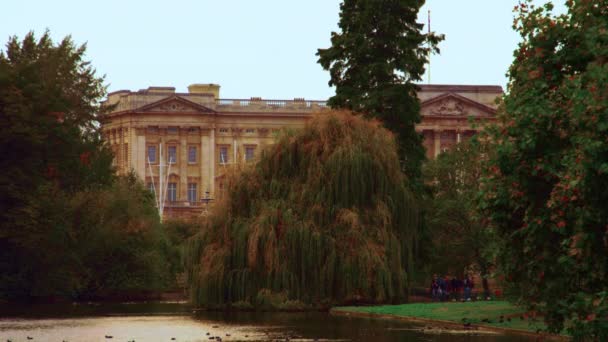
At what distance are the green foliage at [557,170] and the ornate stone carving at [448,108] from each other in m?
154

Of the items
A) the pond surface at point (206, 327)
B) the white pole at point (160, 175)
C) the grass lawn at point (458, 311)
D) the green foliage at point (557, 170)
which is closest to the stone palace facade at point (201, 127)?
the white pole at point (160, 175)

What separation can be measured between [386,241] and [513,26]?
30117 mm

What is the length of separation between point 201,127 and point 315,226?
5195 inches

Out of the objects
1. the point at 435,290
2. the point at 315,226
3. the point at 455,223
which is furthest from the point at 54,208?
the point at 455,223

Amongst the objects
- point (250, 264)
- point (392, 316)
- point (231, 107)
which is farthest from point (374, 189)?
point (231, 107)

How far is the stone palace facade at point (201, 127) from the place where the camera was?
18412cm

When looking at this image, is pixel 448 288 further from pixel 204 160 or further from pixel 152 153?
pixel 204 160

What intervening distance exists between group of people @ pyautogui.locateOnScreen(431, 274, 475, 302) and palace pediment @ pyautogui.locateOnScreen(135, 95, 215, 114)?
→ 105165 mm

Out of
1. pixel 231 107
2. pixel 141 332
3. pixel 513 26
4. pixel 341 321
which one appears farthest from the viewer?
pixel 231 107

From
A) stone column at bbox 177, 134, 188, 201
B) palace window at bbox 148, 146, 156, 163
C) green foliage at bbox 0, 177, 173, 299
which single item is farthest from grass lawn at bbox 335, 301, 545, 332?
stone column at bbox 177, 134, 188, 201

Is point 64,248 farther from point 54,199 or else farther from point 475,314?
point 475,314

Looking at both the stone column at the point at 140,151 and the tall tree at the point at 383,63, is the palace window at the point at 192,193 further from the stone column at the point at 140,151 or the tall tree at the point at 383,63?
the tall tree at the point at 383,63

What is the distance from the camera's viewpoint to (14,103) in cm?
6356

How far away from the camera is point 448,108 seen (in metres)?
185
